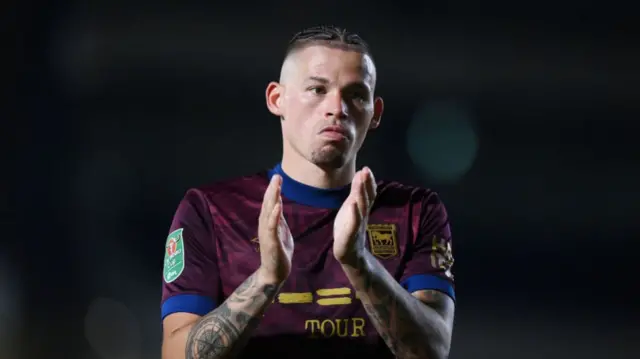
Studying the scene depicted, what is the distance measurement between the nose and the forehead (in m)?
0.04

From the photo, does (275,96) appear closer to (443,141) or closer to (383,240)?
(383,240)

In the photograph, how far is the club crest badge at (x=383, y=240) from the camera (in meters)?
1.84

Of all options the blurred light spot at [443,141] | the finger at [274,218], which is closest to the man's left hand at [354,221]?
the finger at [274,218]

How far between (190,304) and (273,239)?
327 millimetres

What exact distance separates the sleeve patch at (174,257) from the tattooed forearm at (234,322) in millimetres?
206

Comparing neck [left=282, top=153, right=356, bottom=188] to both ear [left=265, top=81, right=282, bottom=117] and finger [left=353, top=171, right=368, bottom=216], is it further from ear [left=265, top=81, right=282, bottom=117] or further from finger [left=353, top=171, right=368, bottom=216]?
finger [left=353, top=171, right=368, bottom=216]

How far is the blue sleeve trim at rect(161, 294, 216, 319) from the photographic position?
1.73 m

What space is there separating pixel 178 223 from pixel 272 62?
1195 millimetres

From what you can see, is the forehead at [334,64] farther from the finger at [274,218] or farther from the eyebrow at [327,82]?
the finger at [274,218]

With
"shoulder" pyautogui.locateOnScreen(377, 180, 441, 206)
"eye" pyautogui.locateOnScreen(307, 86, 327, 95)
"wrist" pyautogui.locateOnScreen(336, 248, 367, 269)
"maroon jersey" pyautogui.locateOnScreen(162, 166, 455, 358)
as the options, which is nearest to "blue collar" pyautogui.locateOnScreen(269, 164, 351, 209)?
"maroon jersey" pyautogui.locateOnScreen(162, 166, 455, 358)
